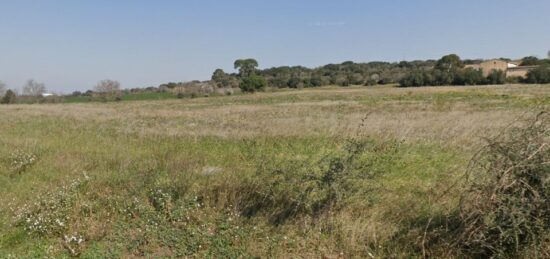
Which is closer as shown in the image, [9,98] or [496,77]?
[9,98]

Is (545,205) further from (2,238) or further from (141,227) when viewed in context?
(2,238)

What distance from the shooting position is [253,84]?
102250 millimetres

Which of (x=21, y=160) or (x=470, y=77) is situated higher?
(x=470, y=77)

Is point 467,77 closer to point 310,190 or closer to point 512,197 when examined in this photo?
point 310,190

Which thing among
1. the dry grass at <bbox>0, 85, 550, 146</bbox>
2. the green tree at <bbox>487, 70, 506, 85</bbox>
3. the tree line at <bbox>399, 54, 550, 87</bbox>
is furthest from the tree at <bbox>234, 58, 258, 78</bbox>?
the dry grass at <bbox>0, 85, 550, 146</bbox>

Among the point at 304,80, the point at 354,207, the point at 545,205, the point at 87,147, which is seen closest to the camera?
the point at 545,205

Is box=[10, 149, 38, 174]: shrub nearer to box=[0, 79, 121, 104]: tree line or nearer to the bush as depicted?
the bush

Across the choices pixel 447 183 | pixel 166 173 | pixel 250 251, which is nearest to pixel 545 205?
pixel 447 183

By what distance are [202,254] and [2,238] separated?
10.3 ft

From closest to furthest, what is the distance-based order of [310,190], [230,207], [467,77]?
[310,190] → [230,207] → [467,77]

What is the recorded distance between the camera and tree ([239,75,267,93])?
335 ft

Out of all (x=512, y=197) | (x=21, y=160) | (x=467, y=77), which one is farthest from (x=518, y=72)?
(x=21, y=160)

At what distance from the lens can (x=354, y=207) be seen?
486 centimetres

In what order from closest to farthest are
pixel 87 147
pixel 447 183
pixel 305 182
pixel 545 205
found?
pixel 545 205 < pixel 305 182 < pixel 447 183 < pixel 87 147
